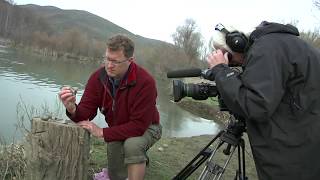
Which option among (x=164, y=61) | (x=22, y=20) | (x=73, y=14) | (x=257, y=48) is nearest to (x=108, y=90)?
(x=257, y=48)

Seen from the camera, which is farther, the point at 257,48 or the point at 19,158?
the point at 19,158

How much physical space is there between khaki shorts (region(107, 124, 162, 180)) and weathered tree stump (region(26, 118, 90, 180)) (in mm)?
312

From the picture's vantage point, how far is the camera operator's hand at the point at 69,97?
347cm

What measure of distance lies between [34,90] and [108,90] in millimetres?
14990

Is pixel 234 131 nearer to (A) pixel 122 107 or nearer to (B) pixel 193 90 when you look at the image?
(B) pixel 193 90

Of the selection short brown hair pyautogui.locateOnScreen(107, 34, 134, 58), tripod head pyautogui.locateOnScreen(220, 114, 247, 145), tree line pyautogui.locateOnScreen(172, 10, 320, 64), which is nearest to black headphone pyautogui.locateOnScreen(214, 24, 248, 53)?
tripod head pyautogui.locateOnScreen(220, 114, 247, 145)

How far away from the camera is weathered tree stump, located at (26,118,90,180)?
351 centimetres

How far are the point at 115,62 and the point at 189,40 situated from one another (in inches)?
2356

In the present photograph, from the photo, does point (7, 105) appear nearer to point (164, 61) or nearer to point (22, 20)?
point (164, 61)

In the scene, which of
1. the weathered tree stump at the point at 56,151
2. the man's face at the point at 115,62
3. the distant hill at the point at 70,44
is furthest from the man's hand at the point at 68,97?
the distant hill at the point at 70,44

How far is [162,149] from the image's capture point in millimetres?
6465

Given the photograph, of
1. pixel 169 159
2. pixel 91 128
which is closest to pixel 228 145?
pixel 91 128

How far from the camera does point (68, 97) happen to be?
3504mm

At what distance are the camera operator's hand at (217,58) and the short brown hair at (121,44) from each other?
1.01 metres
